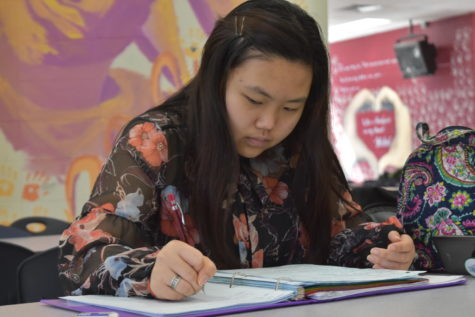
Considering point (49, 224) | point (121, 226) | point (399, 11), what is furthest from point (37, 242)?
point (399, 11)

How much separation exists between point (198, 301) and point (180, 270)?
0.23ft

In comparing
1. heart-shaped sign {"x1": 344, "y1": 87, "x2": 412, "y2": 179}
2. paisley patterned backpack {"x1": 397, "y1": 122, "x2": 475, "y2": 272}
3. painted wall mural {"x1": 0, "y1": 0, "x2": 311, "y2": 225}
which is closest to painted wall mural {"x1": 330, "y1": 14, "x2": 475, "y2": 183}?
heart-shaped sign {"x1": 344, "y1": 87, "x2": 412, "y2": 179}

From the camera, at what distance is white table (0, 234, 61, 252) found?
279 centimetres

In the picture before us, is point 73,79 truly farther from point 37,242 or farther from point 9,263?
point 9,263

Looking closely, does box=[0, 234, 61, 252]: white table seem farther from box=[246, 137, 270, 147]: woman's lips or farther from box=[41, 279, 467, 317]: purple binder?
box=[41, 279, 467, 317]: purple binder

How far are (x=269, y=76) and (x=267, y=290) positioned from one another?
0.41 metres

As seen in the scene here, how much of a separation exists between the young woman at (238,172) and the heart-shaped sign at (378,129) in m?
9.16

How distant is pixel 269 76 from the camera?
1.41 metres

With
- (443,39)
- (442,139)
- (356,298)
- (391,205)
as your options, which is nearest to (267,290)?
(356,298)

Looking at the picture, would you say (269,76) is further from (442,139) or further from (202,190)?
(442,139)

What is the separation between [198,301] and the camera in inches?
44.9

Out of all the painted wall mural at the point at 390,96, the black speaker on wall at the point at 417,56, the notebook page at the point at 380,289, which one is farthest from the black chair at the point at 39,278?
the black speaker on wall at the point at 417,56

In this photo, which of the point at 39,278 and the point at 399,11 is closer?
the point at 39,278

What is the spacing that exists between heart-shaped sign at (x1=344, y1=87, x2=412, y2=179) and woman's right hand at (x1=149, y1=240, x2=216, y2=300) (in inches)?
382
